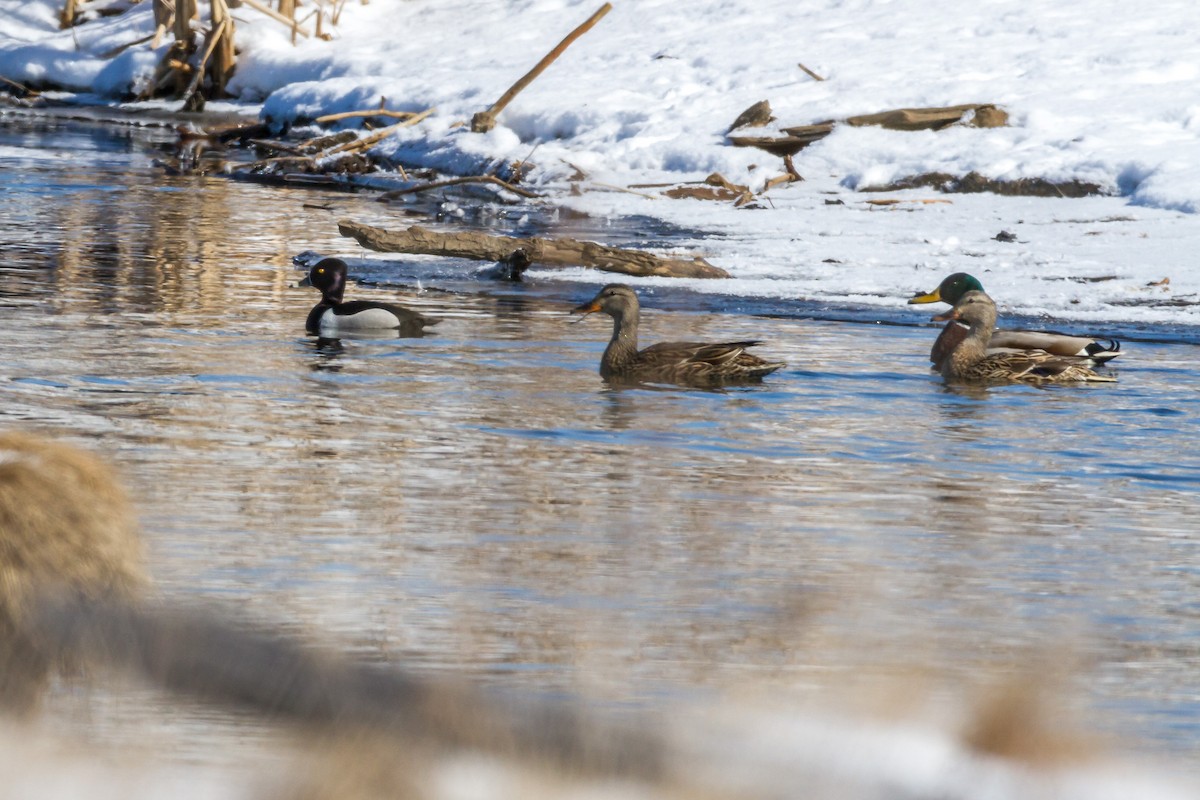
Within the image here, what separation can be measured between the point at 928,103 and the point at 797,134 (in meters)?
1.98

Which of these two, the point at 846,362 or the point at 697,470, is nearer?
the point at 697,470

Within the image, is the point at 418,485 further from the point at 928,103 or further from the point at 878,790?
the point at 928,103

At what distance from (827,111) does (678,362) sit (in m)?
13.2

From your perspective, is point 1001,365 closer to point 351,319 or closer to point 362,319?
point 362,319

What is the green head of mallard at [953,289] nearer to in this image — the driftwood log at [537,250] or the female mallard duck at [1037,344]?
the female mallard duck at [1037,344]

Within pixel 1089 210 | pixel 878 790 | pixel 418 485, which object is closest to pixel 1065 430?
pixel 418 485

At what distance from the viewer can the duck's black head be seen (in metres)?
12.3

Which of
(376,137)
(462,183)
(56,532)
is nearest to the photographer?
(56,532)

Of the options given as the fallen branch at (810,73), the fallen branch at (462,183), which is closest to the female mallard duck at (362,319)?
the fallen branch at (462,183)

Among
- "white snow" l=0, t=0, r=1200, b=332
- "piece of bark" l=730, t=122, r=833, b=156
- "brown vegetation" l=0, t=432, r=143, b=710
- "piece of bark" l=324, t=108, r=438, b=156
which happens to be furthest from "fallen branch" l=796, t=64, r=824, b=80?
"brown vegetation" l=0, t=432, r=143, b=710

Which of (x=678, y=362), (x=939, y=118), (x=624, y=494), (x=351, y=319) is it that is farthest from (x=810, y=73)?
(x=624, y=494)

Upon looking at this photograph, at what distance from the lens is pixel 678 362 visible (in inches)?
408

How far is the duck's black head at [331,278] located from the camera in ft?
40.4

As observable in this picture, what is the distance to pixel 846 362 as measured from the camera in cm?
1065
